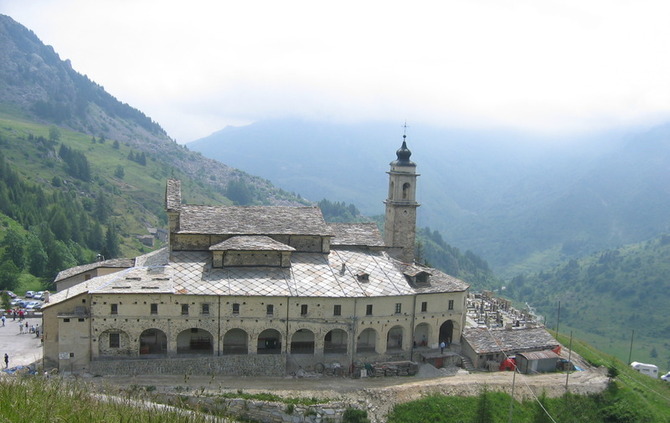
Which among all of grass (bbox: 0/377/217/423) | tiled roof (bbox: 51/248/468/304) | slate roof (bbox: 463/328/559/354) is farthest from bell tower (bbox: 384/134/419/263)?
grass (bbox: 0/377/217/423)

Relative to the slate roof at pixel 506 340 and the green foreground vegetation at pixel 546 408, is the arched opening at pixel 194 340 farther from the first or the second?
the slate roof at pixel 506 340

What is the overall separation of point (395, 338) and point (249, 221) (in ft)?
62.1

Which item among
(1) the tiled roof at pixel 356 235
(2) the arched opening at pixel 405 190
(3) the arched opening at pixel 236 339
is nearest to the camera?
(3) the arched opening at pixel 236 339

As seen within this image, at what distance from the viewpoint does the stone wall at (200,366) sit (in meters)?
46.4

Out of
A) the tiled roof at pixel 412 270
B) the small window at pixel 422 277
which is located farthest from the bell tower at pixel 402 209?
the small window at pixel 422 277

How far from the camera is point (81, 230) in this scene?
13038 centimetres

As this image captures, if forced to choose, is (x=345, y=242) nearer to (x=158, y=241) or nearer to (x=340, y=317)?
(x=340, y=317)

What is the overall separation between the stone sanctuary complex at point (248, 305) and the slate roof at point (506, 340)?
6.52 feet

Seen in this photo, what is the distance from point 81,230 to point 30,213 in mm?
13011

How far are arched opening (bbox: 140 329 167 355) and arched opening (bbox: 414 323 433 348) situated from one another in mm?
24238

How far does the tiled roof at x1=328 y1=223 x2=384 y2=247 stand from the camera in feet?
204

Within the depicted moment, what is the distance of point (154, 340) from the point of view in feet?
169

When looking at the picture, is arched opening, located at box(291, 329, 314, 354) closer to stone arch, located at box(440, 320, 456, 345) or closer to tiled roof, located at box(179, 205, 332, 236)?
tiled roof, located at box(179, 205, 332, 236)

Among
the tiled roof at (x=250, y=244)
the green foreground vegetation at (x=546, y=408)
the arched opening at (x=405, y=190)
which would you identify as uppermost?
the arched opening at (x=405, y=190)
